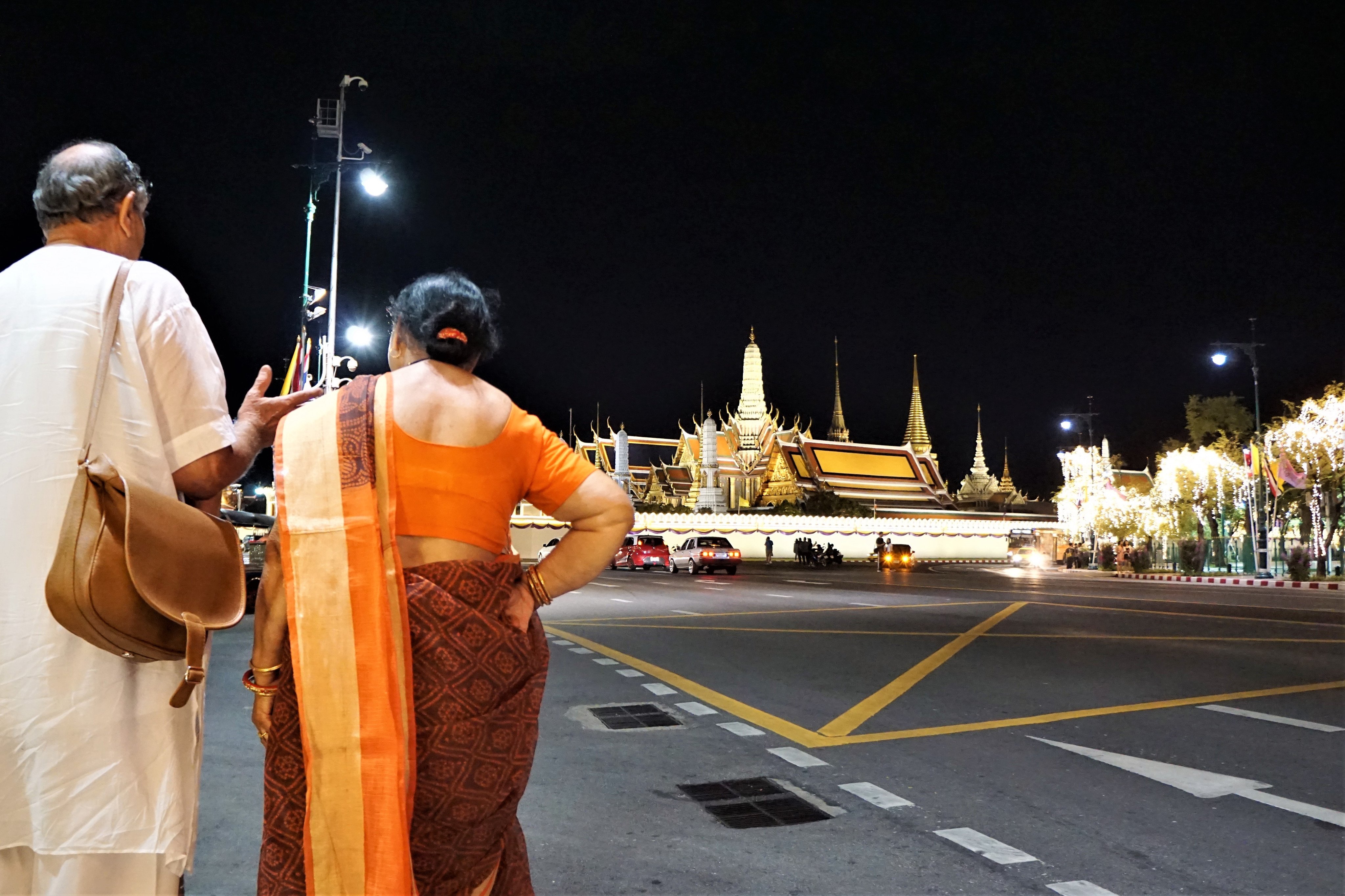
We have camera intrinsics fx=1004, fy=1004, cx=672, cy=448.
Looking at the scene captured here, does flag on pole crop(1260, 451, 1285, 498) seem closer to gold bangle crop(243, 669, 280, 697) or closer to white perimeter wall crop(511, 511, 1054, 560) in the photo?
white perimeter wall crop(511, 511, 1054, 560)

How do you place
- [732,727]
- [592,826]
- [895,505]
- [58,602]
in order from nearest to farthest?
[58,602], [592,826], [732,727], [895,505]

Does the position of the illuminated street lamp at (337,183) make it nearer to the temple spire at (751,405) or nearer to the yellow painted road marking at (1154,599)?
the yellow painted road marking at (1154,599)

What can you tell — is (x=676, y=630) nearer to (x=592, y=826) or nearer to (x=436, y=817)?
(x=592, y=826)

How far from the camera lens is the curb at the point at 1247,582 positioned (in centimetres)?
2541

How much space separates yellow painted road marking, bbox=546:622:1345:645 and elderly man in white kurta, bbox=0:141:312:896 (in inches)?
382

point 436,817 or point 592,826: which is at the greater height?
point 436,817

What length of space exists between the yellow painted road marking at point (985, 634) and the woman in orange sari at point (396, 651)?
932cm

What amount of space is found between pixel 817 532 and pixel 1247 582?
24139mm

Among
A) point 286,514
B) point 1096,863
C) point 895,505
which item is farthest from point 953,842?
point 895,505

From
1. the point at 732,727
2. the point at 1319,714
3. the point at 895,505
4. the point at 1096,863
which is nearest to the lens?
the point at 1096,863

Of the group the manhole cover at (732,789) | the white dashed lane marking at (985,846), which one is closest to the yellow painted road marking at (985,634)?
the manhole cover at (732,789)

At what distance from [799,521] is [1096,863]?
47.5 m

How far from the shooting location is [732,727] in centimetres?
603

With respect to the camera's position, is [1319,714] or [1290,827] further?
[1319,714]
